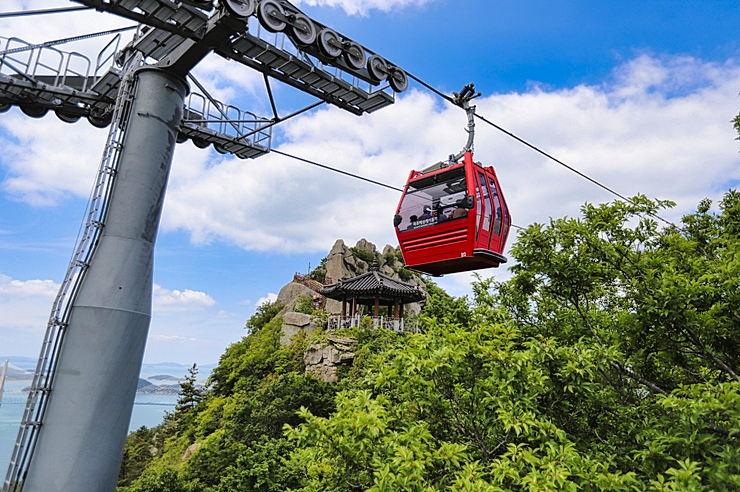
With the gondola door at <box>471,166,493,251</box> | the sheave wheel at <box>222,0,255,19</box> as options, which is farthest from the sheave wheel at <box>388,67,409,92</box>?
the sheave wheel at <box>222,0,255,19</box>

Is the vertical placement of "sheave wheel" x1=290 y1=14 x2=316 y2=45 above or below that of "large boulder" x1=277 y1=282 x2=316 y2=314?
below

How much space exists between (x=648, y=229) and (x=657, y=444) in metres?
2.40

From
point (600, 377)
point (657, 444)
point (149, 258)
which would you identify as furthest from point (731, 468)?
point (149, 258)

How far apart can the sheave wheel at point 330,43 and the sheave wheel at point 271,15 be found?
1.54ft

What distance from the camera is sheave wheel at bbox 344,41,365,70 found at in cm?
498

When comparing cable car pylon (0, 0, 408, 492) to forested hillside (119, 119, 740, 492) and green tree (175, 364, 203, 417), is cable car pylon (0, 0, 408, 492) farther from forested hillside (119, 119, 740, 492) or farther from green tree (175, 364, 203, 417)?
green tree (175, 364, 203, 417)

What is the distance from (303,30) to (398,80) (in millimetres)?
1446

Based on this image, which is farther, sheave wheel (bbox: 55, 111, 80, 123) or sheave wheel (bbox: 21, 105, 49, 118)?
sheave wheel (bbox: 55, 111, 80, 123)

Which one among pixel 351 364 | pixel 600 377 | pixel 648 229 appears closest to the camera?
pixel 600 377

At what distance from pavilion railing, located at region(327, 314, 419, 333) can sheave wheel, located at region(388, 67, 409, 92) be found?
13.7m

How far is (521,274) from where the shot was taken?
17.3 feet

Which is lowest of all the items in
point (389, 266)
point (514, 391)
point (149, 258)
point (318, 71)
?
point (514, 391)

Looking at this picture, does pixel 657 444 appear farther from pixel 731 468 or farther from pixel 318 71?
pixel 318 71

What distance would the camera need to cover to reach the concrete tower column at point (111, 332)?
4.17 m
